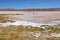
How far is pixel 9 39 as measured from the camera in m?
18.7

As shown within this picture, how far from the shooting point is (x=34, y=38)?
65.2 feet

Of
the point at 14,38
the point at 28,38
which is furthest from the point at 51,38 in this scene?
the point at 14,38

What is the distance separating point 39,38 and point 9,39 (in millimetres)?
3113

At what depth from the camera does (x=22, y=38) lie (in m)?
19.5

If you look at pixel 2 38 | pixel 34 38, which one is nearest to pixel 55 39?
pixel 34 38

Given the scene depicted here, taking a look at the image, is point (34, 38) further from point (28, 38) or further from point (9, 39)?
point (9, 39)

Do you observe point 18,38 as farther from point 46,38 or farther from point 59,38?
point 59,38

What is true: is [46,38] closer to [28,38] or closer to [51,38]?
[51,38]

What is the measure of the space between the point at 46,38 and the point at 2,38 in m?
4.34

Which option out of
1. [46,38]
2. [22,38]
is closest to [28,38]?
[22,38]

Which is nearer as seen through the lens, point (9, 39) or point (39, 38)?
point (9, 39)

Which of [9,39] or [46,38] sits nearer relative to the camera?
[9,39]

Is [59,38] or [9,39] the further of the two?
[59,38]

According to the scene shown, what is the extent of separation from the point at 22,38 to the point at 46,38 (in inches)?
94.8
